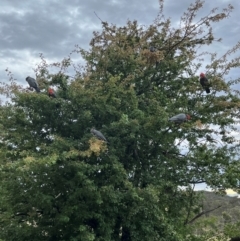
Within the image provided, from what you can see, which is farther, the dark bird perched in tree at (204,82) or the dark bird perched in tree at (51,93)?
the dark bird perched in tree at (204,82)

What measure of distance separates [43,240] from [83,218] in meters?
1.03

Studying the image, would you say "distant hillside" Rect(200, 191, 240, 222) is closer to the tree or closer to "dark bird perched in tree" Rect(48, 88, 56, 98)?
the tree

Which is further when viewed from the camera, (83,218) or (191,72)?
(191,72)

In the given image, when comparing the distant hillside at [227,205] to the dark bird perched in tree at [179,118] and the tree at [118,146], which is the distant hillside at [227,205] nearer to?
the tree at [118,146]

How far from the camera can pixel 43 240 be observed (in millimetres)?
7383

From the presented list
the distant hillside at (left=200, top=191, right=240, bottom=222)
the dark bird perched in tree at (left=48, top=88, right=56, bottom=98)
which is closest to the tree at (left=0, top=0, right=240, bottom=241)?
the dark bird perched in tree at (left=48, top=88, right=56, bottom=98)

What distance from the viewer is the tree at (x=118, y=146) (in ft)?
22.8

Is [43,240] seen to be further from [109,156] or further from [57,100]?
[57,100]

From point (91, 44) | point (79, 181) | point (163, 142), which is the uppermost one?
point (91, 44)

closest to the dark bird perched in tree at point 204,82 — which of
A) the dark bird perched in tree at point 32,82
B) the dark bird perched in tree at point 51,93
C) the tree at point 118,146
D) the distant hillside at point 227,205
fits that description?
the tree at point 118,146

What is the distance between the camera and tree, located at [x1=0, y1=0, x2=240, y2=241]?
6957mm

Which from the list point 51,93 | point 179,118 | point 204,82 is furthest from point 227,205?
point 51,93

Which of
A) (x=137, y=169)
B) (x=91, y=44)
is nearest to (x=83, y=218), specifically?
(x=137, y=169)

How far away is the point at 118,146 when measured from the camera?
768 centimetres
